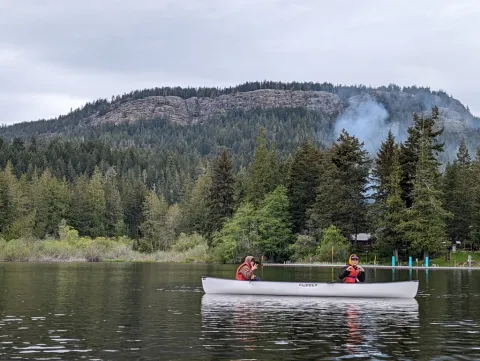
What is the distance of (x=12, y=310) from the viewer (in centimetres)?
3259

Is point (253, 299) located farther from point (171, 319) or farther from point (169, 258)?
point (169, 258)

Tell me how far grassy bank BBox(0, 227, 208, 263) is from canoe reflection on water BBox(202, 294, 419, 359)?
78.7 meters

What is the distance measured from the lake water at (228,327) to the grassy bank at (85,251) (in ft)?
232

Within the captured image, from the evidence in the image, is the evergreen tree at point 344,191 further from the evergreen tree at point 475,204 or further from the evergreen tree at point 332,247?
the evergreen tree at point 475,204

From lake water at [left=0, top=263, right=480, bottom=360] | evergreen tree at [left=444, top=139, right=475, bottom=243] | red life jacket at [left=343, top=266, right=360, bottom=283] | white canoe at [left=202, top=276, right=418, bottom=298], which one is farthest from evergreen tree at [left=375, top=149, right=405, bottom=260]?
white canoe at [left=202, top=276, right=418, bottom=298]

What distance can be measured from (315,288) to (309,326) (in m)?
13.4

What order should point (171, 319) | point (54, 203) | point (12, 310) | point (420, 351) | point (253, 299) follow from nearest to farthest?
point (420, 351), point (171, 319), point (12, 310), point (253, 299), point (54, 203)

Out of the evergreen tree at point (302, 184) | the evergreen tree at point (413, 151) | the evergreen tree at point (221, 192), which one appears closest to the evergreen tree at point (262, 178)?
the evergreen tree at point (302, 184)

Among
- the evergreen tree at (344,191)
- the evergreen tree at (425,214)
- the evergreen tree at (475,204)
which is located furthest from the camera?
the evergreen tree at (344,191)

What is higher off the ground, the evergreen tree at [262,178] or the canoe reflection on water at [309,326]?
the evergreen tree at [262,178]

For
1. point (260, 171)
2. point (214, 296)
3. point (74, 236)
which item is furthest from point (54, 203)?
point (214, 296)

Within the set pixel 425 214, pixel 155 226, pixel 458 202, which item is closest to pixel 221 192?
pixel 155 226

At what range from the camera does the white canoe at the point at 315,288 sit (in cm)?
4019

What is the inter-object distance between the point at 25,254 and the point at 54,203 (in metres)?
41.6
